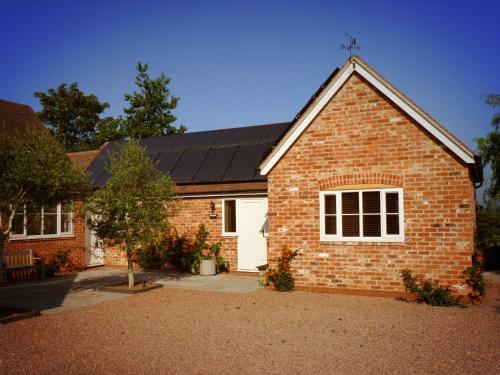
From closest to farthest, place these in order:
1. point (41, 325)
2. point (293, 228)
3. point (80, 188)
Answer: point (41, 325)
point (80, 188)
point (293, 228)

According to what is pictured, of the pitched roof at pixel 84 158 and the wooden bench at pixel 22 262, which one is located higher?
the pitched roof at pixel 84 158

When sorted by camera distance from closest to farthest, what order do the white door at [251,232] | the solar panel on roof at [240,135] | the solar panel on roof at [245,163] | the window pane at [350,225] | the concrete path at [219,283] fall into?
the window pane at [350,225] → the concrete path at [219,283] → the white door at [251,232] → the solar panel on roof at [245,163] → the solar panel on roof at [240,135]

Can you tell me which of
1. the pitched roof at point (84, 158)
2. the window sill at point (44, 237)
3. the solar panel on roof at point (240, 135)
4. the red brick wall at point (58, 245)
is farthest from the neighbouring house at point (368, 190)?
the pitched roof at point (84, 158)

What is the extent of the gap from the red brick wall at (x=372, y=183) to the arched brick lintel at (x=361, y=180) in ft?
0.08

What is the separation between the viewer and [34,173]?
30.0 feet

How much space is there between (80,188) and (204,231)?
560 centimetres

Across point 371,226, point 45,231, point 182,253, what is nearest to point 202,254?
point 182,253

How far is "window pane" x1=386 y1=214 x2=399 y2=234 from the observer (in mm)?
10492

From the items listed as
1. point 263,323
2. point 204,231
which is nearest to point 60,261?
point 204,231

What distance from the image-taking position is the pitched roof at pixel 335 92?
392 inches

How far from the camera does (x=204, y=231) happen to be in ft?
50.0

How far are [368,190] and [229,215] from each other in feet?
19.7

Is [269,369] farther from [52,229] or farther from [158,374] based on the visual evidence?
[52,229]

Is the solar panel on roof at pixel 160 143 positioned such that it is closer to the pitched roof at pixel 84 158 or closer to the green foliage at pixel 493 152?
the pitched roof at pixel 84 158
